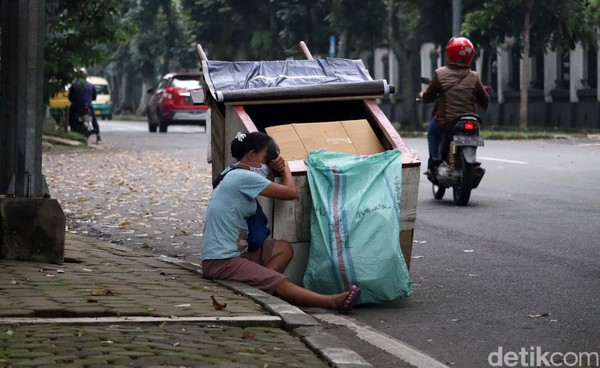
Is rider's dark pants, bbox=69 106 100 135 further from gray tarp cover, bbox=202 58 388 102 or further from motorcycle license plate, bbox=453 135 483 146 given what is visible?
gray tarp cover, bbox=202 58 388 102

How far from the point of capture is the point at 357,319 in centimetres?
834

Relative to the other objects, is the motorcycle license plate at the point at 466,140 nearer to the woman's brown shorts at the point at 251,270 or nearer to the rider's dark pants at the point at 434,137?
the rider's dark pants at the point at 434,137

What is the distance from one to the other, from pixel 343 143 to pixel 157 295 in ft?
5.83

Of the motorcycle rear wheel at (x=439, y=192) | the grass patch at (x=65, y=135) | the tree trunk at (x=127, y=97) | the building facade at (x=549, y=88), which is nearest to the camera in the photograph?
the motorcycle rear wheel at (x=439, y=192)

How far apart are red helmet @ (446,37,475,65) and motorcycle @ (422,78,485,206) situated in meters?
0.37

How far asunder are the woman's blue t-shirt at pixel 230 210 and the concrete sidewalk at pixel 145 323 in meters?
0.25

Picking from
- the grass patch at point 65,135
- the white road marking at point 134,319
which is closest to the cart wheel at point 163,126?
the grass patch at point 65,135

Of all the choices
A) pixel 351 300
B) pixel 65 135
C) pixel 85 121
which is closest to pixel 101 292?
pixel 351 300

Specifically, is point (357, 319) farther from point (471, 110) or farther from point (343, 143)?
point (471, 110)

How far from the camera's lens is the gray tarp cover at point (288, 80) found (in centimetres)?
960

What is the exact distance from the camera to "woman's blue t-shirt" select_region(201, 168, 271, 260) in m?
8.84

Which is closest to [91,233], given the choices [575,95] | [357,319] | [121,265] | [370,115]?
[121,265]

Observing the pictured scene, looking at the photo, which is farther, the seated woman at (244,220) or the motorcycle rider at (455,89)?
the motorcycle rider at (455,89)

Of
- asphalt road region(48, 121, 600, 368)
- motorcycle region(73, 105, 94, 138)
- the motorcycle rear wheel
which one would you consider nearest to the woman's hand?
asphalt road region(48, 121, 600, 368)
